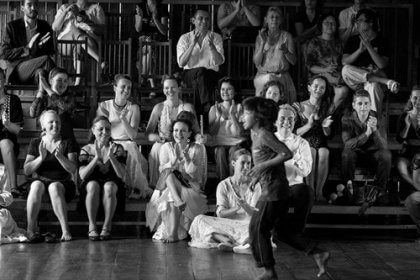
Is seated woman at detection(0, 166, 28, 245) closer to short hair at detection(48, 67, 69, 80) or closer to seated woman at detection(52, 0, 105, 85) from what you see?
short hair at detection(48, 67, 69, 80)

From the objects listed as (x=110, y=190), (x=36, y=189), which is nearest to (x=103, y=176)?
(x=110, y=190)

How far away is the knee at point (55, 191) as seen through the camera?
25.5 ft

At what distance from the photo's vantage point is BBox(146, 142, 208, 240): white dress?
7965mm

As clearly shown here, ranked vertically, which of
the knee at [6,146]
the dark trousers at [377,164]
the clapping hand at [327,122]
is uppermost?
the clapping hand at [327,122]

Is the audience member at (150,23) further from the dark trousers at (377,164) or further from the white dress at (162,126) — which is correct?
the dark trousers at (377,164)

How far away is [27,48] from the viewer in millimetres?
9594

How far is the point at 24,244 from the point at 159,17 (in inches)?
153

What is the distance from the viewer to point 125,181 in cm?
828

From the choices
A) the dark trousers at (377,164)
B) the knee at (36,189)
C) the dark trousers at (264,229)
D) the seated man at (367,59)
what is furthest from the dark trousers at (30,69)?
the dark trousers at (264,229)

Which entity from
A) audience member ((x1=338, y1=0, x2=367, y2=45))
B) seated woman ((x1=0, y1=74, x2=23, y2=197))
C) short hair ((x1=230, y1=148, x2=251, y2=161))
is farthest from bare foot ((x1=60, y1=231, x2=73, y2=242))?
audience member ((x1=338, y1=0, x2=367, y2=45))

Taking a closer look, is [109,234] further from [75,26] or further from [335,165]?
[75,26]

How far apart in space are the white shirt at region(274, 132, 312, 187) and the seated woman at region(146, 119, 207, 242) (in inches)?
30.8

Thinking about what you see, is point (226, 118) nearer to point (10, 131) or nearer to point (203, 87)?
point (203, 87)

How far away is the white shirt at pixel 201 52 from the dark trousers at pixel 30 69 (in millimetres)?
1336
